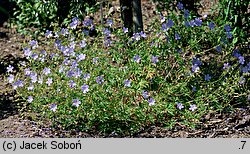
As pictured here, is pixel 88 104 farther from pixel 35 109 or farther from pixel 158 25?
pixel 158 25

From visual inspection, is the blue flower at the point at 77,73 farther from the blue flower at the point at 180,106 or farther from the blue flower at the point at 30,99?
the blue flower at the point at 180,106

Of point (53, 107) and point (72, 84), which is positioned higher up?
point (72, 84)

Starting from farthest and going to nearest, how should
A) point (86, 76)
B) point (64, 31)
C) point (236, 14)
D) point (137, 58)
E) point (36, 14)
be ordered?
1. point (36, 14)
2. point (236, 14)
3. point (64, 31)
4. point (137, 58)
5. point (86, 76)

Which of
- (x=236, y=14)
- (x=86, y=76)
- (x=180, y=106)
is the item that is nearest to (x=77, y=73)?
(x=86, y=76)

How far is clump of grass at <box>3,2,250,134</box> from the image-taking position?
14.0 ft

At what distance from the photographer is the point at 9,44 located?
6.85 meters

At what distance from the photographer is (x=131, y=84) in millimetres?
4316

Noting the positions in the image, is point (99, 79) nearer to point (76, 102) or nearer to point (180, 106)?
point (76, 102)

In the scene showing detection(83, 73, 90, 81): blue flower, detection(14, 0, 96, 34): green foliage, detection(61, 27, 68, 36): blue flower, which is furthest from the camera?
detection(14, 0, 96, 34): green foliage

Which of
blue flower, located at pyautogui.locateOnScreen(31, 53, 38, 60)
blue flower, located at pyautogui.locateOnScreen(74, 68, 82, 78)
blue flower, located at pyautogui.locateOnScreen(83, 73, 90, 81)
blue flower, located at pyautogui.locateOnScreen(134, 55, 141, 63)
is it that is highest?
blue flower, located at pyautogui.locateOnScreen(31, 53, 38, 60)

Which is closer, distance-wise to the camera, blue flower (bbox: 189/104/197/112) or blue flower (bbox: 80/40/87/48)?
blue flower (bbox: 189/104/197/112)

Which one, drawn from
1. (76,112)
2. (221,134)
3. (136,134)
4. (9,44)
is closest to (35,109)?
(76,112)

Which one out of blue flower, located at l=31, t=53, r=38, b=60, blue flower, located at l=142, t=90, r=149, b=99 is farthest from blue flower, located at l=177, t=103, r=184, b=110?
blue flower, located at l=31, t=53, r=38, b=60

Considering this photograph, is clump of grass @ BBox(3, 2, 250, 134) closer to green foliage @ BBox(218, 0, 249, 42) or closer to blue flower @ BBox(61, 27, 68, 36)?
blue flower @ BBox(61, 27, 68, 36)
